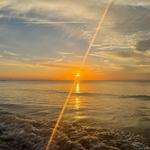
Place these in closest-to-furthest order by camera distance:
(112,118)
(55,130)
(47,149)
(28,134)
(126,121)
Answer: (47,149) < (28,134) < (55,130) < (126,121) < (112,118)

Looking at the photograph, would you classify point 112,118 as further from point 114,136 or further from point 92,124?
point 114,136

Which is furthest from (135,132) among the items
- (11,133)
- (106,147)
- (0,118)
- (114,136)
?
(0,118)

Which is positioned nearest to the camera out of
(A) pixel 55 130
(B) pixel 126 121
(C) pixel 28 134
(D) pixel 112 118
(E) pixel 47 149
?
(E) pixel 47 149

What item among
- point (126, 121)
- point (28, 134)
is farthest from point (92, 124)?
point (28, 134)

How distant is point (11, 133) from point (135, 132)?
792cm

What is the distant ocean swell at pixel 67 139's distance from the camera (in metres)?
13.3

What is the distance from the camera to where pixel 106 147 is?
1301 centimetres

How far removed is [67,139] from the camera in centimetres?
1420

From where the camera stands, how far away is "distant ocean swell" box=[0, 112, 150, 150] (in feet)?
43.5

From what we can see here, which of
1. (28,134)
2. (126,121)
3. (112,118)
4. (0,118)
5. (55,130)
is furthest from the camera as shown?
(112,118)

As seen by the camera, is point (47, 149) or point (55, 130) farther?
point (55, 130)

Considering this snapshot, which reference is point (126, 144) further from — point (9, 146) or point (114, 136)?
point (9, 146)

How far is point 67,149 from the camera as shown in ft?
42.2

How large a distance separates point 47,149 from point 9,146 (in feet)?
6.95
